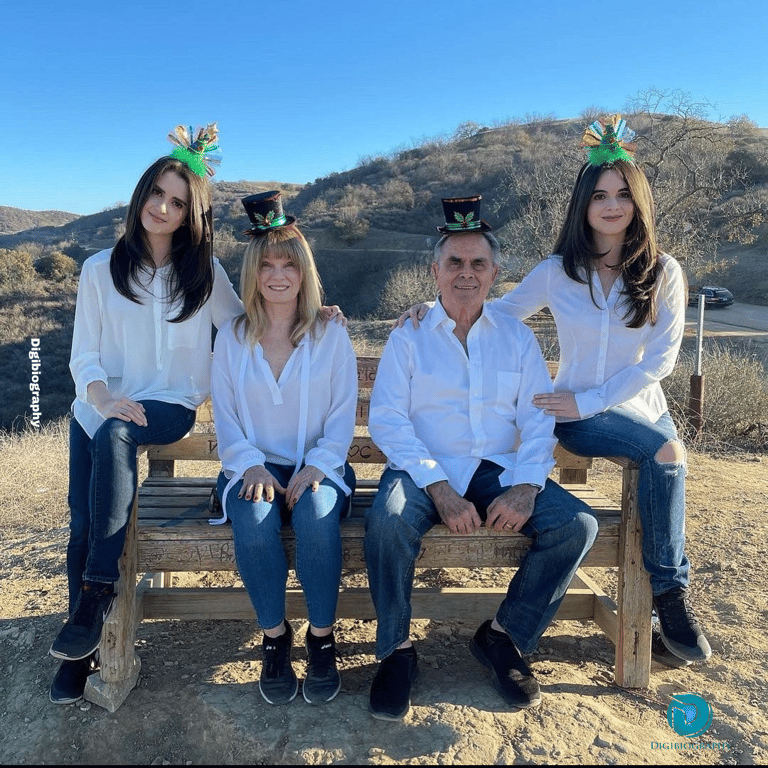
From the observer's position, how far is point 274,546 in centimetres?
248

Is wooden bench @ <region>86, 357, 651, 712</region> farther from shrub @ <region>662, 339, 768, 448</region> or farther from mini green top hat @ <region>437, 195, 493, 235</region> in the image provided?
shrub @ <region>662, 339, 768, 448</region>

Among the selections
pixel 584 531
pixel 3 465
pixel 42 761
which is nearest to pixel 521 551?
pixel 584 531

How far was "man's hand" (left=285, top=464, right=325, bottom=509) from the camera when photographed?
8.45ft

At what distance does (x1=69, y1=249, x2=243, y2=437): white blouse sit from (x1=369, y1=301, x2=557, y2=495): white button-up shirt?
851 millimetres

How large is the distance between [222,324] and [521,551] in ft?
5.29

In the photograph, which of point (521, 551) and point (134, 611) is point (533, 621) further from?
point (134, 611)

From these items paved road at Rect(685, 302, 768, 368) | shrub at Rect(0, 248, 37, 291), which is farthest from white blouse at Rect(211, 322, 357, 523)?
shrub at Rect(0, 248, 37, 291)

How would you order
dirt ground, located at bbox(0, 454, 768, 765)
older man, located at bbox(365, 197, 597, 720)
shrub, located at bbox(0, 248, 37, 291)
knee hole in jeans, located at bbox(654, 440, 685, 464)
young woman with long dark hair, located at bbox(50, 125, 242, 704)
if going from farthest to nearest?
shrub, located at bbox(0, 248, 37, 291), young woman with long dark hair, located at bbox(50, 125, 242, 704), knee hole in jeans, located at bbox(654, 440, 685, 464), older man, located at bbox(365, 197, 597, 720), dirt ground, located at bbox(0, 454, 768, 765)

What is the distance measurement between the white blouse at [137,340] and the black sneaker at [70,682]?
0.98 meters

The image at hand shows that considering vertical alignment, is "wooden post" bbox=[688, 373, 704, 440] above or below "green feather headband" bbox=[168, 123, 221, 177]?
below

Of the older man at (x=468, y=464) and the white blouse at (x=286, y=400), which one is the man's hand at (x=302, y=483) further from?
the older man at (x=468, y=464)

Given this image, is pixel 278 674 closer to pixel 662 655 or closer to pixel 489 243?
pixel 662 655

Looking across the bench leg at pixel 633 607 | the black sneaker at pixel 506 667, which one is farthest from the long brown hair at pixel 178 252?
the bench leg at pixel 633 607

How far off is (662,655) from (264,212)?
2511mm
